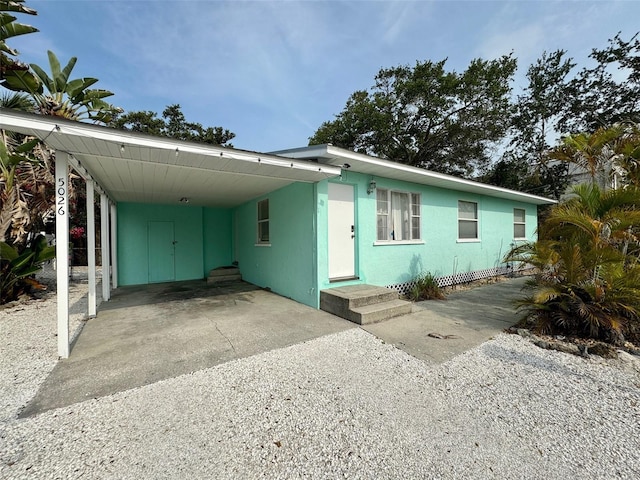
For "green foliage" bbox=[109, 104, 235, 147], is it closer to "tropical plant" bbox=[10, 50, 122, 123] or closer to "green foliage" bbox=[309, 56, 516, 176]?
"green foliage" bbox=[309, 56, 516, 176]

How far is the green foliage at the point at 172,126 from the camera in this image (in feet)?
56.5

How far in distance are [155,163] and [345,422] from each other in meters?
4.32

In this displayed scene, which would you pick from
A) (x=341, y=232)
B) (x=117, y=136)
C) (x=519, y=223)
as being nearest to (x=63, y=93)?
(x=117, y=136)

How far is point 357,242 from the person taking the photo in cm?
590

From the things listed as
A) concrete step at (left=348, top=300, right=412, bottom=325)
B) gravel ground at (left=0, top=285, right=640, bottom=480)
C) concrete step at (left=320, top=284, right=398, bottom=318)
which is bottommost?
gravel ground at (left=0, top=285, right=640, bottom=480)

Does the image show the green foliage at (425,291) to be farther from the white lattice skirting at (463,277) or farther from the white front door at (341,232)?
the white front door at (341,232)

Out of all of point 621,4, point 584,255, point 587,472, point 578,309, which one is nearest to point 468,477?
point 587,472

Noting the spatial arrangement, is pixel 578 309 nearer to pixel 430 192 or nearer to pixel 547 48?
pixel 430 192

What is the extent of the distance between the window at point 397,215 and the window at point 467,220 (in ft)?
6.95

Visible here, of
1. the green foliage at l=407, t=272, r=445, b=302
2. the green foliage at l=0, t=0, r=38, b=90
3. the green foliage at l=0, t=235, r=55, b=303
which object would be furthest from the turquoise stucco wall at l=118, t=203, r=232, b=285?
the green foliage at l=407, t=272, r=445, b=302

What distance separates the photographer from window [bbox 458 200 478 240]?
8337 mm

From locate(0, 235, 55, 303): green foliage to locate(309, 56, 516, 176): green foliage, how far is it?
1503 centimetres

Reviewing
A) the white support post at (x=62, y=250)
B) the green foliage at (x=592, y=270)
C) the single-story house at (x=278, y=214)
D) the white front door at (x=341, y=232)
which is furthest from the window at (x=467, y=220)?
Result: the white support post at (x=62, y=250)

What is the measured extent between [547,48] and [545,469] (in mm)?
21741
